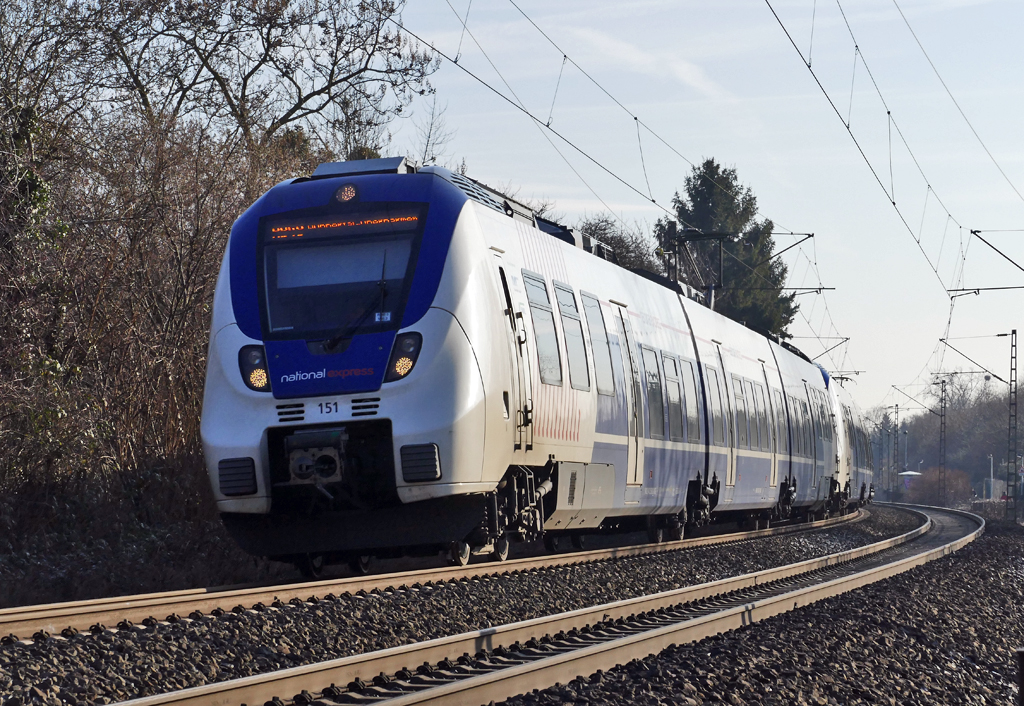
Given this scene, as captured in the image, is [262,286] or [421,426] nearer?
[421,426]

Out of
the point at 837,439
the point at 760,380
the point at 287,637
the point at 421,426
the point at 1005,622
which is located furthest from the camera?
the point at 837,439

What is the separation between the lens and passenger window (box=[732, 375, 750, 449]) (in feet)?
65.6

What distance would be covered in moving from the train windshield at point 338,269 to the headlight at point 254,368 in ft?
0.56

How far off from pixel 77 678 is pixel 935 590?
1007 cm

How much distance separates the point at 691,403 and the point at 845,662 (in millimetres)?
9365

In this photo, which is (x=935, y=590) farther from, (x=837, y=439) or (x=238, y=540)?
(x=837, y=439)

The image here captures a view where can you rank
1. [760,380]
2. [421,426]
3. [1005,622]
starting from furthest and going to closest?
[760,380] → [1005,622] → [421,426]

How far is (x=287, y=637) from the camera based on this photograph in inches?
291

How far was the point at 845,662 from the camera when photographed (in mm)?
7801

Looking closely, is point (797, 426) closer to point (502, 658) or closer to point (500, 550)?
point (500, 550)

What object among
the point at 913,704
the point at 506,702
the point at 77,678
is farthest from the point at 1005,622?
the point at 77,678

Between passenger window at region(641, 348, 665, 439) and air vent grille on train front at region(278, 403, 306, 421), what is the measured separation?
6039 mm

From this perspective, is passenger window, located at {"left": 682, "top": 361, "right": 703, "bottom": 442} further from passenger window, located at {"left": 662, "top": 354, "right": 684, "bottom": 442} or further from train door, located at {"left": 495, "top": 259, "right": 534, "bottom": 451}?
train door, located at {"left": 495, "top": 259, "right": 534, "bottom": 451}

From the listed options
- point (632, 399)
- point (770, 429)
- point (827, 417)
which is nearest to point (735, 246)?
point (827, 417)
